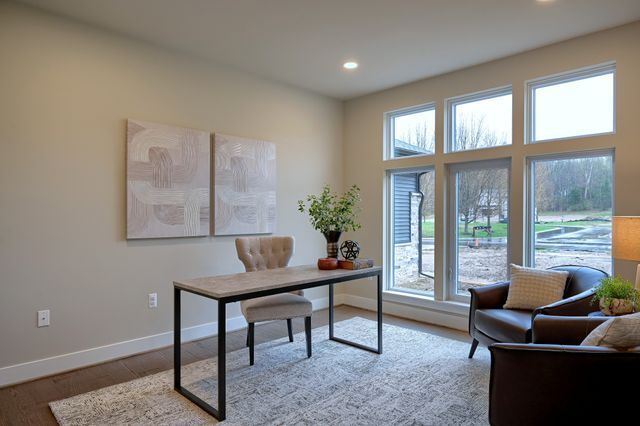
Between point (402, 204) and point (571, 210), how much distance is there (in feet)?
6.04

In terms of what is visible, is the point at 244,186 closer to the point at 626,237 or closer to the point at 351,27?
the point at 351,27

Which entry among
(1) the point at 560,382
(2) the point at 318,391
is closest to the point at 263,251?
(2) the point at 318,391

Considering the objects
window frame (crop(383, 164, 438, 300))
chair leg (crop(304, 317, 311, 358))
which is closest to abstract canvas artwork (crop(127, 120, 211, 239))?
chair leg (crop(304, 317, 311, 358))

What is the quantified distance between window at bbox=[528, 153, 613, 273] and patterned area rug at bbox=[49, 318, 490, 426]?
1.20 metres

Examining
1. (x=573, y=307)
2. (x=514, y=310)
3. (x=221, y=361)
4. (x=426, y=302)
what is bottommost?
(x=426, y=302)

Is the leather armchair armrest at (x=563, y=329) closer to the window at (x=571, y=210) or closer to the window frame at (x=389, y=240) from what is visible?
the window at (x=571, y=210)

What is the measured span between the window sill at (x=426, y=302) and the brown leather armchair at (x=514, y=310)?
96 centimetres

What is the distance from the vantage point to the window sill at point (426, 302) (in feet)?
13.8

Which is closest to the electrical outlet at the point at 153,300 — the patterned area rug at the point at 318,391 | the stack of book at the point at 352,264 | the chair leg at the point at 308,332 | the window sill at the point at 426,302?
the patterned area rug at the point at 318,391

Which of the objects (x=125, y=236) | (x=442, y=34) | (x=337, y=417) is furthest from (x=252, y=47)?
(x=337, y=417)

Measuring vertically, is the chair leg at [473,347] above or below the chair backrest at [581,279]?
below

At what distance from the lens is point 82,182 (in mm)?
3158

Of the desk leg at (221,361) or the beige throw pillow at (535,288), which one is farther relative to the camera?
the beige throw pillow at (535,288)

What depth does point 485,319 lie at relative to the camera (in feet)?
9.78
